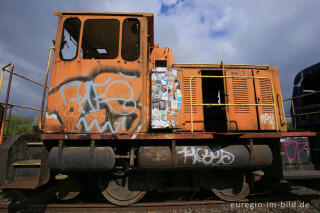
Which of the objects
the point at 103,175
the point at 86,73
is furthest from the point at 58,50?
the point at 103,175

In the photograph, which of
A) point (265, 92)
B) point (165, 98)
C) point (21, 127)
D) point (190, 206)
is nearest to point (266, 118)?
point (265, 92)

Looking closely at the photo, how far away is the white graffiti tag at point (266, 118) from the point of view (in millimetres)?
4020

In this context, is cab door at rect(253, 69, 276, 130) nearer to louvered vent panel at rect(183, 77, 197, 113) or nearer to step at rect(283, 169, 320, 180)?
step at rect(283, 169, 320, 180)

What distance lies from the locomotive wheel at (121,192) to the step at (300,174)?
10.3ft

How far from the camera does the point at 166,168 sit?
134 inches

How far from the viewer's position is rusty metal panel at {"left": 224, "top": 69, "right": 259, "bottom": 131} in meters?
3.98

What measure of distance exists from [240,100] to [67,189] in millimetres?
4678

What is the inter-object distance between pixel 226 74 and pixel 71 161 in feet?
13.4

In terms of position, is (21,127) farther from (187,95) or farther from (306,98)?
(306,98)

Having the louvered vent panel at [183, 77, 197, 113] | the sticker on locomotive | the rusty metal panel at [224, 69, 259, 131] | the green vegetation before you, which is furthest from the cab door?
the green vegetation

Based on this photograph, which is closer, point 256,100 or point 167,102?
point 167,102

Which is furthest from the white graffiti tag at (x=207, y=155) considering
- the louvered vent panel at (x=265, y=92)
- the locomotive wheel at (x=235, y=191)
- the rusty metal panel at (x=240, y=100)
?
the louvered vent panel at (x=265, y=92)

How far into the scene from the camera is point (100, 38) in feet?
15.6

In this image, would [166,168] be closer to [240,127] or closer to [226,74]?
[240,127]
